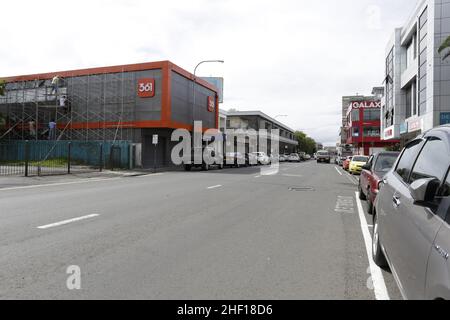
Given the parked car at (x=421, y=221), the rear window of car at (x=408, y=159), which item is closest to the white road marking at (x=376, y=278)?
the parked car at (x=421, y=221)

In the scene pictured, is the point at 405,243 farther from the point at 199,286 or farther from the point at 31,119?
the point at 31,119

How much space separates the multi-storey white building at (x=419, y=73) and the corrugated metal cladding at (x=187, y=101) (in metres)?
20.4

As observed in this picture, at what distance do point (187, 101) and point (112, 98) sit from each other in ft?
22.3

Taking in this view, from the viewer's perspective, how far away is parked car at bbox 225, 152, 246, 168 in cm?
3834

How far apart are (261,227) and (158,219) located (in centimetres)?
213

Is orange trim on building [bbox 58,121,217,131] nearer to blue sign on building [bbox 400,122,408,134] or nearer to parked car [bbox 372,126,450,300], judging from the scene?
blue sign on building [bbox 400,122,408,134]

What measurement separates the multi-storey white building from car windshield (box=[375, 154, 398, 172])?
21.6 m

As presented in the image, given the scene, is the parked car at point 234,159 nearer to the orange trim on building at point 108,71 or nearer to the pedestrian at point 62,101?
the orange trim on building at point 108,71

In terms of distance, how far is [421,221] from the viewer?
298 centimetres

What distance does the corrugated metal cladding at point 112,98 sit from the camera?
3281 cm

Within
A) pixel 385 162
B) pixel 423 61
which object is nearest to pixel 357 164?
pixel 423 61

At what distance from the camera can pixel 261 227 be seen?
7.63m

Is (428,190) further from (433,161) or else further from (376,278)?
(376,278)
